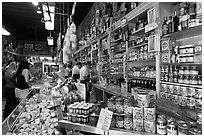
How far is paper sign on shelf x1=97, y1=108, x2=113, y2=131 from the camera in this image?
146 cm

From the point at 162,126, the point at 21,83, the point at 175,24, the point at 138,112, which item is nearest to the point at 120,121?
the point at 138,112

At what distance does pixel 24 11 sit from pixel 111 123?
33.5 ft

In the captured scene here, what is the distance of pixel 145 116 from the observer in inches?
55.1

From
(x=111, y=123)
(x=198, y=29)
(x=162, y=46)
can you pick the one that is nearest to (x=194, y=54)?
(x=198, y=29)

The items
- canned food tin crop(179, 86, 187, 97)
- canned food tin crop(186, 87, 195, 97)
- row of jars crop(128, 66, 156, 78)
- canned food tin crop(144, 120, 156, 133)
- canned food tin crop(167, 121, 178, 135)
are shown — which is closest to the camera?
canned food tin crop(167, 121, 178, 135)

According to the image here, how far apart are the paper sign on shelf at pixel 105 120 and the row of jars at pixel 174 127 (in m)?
0.40

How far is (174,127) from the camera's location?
4.11 ft

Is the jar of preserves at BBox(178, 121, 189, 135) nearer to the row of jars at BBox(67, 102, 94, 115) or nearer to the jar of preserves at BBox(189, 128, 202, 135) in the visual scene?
the jar of preserves at BBox(189, 128, 202, 135)

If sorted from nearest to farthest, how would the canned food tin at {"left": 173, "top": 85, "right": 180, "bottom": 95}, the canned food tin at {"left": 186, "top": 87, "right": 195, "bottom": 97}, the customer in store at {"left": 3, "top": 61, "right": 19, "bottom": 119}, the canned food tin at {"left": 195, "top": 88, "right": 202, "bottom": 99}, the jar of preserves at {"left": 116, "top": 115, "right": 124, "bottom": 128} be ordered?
1. the jar of preserves at {"left": 116, "top": 115, "right": 124, "bottom": 128}
2. the canned food tin at {"left": 195, "top": 88, "right": 202, "bottom": 99}
3. the canned food tin at {"left": 186, "top": 87, "right": 195, "bottom": 97}
4. the canned food tin at {"left": 173, "top": 85, "right": 180, "bottom": 95}
5. the customer in store at {"left": 3, "top": 61, "right": 19, "bottom": 119}

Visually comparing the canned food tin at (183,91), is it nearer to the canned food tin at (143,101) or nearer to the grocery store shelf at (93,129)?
the canned food tin at (143,101)

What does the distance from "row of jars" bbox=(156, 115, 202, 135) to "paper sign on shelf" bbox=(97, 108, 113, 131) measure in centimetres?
40

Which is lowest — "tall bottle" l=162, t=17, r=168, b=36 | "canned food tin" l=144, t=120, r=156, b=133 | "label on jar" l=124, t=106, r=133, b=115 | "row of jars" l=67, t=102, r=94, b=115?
"canned food tin" l=144, t=120, r=156, b=133

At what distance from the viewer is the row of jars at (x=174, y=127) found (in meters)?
1.19

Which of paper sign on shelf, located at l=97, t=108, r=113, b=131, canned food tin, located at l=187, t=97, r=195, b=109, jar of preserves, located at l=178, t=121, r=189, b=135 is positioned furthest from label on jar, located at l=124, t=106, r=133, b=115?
canned food tin, located at l=187, t=97, r=195, b=109
